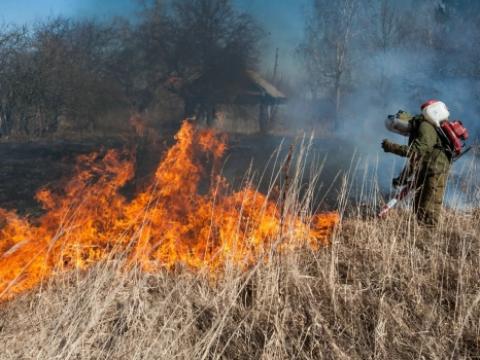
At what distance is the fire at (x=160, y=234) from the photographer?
3.24 m

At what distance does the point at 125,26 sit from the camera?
2366cm

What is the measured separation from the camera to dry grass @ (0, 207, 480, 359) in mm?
2381

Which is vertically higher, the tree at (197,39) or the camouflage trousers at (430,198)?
the tree at (197,39)

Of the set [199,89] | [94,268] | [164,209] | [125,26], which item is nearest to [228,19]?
[199,89]

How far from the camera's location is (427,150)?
14.6 ft

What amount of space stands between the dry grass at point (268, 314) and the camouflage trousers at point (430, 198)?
960 mm

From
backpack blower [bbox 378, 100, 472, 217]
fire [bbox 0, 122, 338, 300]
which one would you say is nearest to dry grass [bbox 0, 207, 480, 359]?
fire [bbox 0, 122, 338, 300]

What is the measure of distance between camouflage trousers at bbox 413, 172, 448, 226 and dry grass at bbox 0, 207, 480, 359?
0.96 m

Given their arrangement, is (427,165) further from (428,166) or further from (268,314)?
(268,314)

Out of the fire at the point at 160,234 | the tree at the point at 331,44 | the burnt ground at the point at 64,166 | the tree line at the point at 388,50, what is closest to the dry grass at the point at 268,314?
the fire at the point at 160,234

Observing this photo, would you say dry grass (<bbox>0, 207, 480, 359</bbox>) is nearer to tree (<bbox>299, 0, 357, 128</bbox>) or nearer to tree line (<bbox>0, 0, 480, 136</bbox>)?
tree line (<bbox>0, 0, 480, 136</bbox>)

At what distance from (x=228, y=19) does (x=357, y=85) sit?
31.7 feet

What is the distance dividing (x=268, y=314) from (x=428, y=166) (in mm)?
2777

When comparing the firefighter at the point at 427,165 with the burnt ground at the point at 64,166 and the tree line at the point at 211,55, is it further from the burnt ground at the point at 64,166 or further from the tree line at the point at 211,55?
the tree line at the point at 211,55
